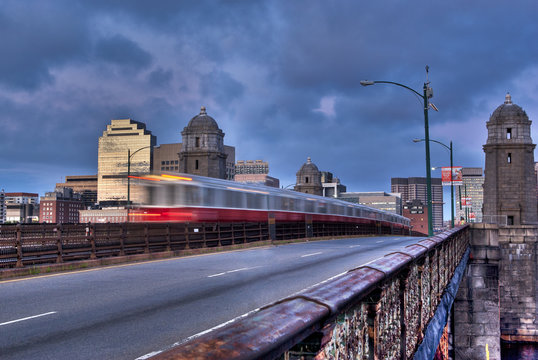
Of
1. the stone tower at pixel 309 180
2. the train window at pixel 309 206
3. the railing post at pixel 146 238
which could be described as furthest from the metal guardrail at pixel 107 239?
the stone tower at pixel 309 180

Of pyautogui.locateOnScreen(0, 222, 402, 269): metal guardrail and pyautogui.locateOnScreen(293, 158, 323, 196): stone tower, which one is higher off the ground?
pyautogui.locateOnScreen(293, 158, 323, 196): stone tower

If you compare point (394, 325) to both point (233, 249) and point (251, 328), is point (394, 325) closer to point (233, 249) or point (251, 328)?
point (251, 328)

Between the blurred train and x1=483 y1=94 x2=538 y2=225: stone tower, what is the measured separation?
36.9m

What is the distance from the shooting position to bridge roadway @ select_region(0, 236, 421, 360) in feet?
22.8

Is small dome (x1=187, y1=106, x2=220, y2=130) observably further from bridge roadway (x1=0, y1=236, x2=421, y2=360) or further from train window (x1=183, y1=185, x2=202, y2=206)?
bridge roadway (x1=0, y1=236, x2=421, y2=360)

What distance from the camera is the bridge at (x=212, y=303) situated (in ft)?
7.13

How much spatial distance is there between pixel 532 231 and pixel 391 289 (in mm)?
51492

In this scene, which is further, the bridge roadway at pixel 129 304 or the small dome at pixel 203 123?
the small dome at pixel 203 123

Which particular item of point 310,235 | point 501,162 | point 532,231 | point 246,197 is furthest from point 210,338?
point 501,162

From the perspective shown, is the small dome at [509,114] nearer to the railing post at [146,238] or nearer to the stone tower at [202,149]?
the stone tower at [202,149]

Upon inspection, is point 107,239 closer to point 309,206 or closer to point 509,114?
point 309,206

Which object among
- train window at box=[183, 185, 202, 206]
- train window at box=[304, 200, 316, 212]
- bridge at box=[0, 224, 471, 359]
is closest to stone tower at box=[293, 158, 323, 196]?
train window at box=[304, 200, 316, 212]

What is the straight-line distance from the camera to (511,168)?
216 ft

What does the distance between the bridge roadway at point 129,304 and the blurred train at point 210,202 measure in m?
9.12
